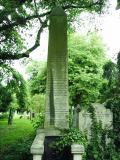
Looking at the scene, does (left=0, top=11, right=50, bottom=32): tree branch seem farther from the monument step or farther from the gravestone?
the monument step

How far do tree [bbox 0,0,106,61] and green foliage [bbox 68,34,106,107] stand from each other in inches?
633

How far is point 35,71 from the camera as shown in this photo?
59938 mm

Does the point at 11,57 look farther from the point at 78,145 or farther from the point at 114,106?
the point at 78,145

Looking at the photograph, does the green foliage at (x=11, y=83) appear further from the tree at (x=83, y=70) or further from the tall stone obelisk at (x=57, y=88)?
the tree at (x=83, y=70)

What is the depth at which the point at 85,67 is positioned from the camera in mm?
44281

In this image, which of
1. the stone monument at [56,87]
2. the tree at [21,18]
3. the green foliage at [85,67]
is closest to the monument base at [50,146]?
the stone monument at [56,87]

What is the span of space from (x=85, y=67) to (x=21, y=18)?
21481 millimetres

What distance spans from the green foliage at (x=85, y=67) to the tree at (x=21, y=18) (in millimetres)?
16067

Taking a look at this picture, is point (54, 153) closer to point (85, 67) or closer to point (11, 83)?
point (11, 83)

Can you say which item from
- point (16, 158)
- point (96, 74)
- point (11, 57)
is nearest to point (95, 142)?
point (16, 158)

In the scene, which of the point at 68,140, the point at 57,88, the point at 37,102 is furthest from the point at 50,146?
the point at 37,102

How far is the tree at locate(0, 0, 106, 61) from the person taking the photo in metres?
22.8

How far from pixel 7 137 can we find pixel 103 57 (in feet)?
79.2

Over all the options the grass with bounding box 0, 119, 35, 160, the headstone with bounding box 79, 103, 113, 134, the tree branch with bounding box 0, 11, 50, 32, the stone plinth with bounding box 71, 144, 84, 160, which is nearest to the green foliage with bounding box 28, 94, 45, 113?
the grass with bounding box 0, 119, 35, 160
